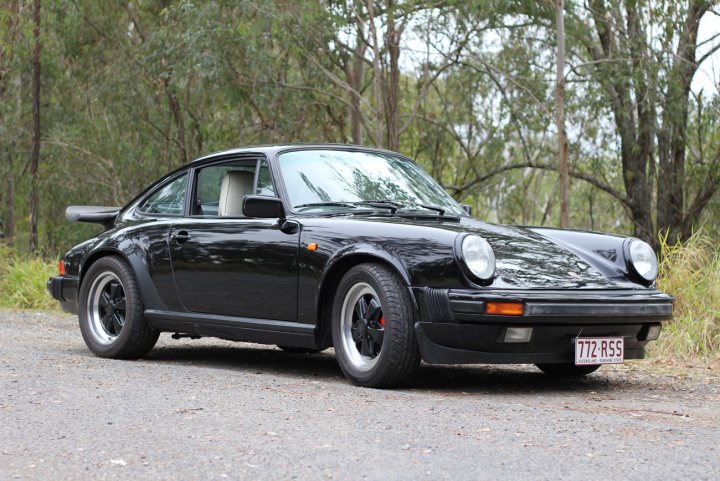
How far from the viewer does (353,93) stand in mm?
19484

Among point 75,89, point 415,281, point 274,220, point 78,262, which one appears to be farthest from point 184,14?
point 415,281

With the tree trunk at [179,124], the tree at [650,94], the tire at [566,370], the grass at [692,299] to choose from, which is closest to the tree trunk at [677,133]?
the tree at [650,94]

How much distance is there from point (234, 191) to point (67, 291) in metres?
1.78

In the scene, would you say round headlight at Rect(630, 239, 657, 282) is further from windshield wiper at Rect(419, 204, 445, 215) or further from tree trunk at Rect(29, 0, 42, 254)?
tree trunk at Rect(29, 0, 42, 254)

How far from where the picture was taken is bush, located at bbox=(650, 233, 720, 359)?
8.48 m

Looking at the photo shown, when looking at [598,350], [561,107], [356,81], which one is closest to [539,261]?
[598,350]

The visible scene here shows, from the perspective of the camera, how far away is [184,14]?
18.5m

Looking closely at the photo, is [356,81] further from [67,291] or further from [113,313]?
[113,313]

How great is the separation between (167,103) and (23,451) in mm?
20290

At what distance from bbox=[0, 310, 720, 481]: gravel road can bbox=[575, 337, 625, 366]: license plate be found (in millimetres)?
223

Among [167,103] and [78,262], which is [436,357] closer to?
[78,262]

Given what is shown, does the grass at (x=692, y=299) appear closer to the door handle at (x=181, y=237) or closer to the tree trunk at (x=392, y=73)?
the door handle at (x=181, y=237)

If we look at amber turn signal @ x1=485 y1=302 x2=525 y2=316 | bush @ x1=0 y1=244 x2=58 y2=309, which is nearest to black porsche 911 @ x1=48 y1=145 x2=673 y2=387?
amber turn signal @ x1=485 y1=302 x2=525 y2=316

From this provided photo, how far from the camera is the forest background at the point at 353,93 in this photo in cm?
1780
